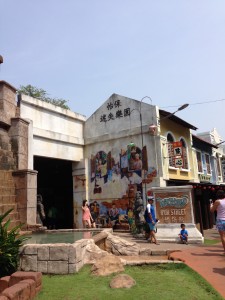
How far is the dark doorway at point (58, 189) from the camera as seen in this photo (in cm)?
2122

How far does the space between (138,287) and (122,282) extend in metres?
0.30

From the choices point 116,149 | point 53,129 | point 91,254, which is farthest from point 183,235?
point 53,129

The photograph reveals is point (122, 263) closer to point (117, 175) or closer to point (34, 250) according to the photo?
point (34, 250)

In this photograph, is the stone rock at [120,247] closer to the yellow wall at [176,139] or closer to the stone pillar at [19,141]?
the stone pillar at [19,141]

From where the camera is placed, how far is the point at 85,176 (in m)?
18.7

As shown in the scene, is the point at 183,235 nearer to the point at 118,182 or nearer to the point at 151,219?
the point at 151,219

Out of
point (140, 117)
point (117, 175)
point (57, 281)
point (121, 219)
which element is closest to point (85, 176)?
point (117, 175)

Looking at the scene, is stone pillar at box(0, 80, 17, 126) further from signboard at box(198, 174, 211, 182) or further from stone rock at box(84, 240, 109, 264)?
signboard at box(198, 174, 211, 182)

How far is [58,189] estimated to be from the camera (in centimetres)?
2266

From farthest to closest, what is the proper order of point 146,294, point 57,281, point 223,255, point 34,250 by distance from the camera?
point 223,255, point 34,250, point 57,281, point 146,294

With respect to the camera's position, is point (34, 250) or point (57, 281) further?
point (34, 250)

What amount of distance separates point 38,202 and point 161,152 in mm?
7494

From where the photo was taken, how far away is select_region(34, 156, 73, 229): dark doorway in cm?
2122

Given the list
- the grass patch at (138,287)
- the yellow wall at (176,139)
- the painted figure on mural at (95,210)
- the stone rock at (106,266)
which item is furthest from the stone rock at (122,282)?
the painted figure on mural at (95,210)
